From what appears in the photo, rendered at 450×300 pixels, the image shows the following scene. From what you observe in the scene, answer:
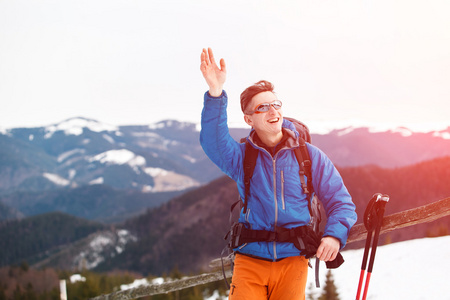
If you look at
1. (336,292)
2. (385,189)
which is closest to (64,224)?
(385,189)


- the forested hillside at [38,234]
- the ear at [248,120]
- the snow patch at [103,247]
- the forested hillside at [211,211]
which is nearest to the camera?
the ear at [248,120]

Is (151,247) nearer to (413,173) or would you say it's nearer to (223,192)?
(223,192)

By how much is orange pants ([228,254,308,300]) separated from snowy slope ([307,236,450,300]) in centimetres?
326

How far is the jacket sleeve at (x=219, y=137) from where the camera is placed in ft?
9.55

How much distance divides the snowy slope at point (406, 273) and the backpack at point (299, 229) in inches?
130

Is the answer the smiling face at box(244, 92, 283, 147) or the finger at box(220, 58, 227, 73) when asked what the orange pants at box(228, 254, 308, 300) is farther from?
the finger at box(220, 58, 227, 73)

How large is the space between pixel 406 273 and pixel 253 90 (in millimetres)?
5557

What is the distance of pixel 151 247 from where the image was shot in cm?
13300

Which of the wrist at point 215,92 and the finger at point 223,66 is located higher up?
the finger at point 223,66

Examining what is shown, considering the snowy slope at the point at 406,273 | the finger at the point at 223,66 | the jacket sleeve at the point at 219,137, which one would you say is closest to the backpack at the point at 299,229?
the jacket sleeve at the point at 219,137

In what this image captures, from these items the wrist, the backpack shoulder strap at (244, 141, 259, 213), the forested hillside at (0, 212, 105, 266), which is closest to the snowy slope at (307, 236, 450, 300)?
the backpack shoulder strap at (244, 141, 259, 213)

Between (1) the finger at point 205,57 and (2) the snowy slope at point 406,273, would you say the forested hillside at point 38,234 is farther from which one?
(1) the finger at point 205,57

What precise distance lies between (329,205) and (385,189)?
426 ft

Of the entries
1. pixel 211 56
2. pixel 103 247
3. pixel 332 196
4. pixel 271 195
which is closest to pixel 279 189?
pixel 271 195
